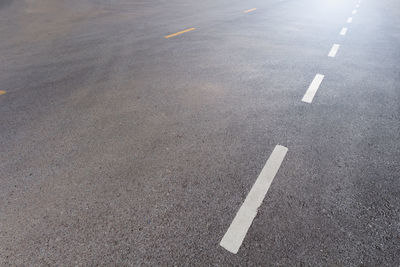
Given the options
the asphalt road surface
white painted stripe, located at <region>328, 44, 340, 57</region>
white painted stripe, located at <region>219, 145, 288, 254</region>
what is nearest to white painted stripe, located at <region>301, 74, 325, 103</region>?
the asphalt road surface

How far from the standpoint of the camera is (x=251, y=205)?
7.84ft

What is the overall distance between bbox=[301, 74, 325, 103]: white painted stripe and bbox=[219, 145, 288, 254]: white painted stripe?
164 cm

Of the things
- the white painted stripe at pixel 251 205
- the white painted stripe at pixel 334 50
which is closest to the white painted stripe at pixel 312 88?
the white painted stripe at pixel 251 205

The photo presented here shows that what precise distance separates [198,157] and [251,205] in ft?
A: 2.99

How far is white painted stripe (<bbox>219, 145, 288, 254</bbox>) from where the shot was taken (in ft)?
6.82

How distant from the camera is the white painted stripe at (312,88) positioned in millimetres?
4283

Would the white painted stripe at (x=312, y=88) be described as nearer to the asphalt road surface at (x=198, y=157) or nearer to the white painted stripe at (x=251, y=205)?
the asphalt road surface at (x=198, y=157)

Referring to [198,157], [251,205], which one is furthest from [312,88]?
[251,205]

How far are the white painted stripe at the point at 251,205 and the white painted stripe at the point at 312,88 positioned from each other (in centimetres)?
164

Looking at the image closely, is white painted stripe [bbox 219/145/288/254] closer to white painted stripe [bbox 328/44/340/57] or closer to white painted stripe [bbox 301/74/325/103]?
white painted stripe [bbox 301/74/325/103]

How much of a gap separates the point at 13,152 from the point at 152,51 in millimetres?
4351

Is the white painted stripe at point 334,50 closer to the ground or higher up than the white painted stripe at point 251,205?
higher up

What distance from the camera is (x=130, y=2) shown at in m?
14.5

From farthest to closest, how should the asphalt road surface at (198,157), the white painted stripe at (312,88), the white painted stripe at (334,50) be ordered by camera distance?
the white painted stripe at (334,50) → the white painted stripe at (312,88) → the asphalt road surface at (198,157)
